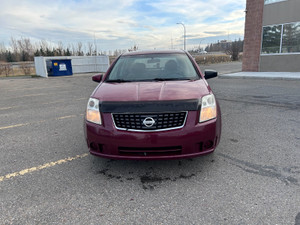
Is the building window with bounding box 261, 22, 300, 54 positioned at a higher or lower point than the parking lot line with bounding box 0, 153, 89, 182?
higher

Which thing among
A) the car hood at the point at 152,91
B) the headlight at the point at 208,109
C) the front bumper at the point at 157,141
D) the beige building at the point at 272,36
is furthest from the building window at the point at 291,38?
the front bumper at the point at 157,141

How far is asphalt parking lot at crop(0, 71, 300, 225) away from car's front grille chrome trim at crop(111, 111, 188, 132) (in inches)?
26.5

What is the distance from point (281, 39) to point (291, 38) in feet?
1.86

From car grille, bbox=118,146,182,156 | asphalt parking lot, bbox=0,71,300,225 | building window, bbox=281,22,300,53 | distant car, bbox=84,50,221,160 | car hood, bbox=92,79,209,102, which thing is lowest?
asphalt parking lot, bbox=0,71,300,225

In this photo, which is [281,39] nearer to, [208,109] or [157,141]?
[208,109]

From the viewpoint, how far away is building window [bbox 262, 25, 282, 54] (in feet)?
46.2

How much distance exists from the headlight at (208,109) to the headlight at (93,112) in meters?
1.20

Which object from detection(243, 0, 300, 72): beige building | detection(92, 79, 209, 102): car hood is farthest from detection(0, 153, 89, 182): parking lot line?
detection(243, 0, 300, 72): beige building

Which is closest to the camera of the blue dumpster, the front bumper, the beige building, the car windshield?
the front bumper

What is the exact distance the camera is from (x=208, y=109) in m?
2.60

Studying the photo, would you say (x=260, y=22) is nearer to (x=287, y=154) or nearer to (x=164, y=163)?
(x=287, y=154)

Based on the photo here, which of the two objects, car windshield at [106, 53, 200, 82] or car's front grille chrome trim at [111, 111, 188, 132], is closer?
car's front grille chrome trim at [111, 111, 188, 132]

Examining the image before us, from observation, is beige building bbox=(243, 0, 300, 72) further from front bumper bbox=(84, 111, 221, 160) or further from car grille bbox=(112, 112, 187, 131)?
car grille bbox=(112, 112, 187, 131)

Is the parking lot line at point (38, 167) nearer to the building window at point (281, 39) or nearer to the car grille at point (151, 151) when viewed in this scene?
the car grille at point (151, 151)
